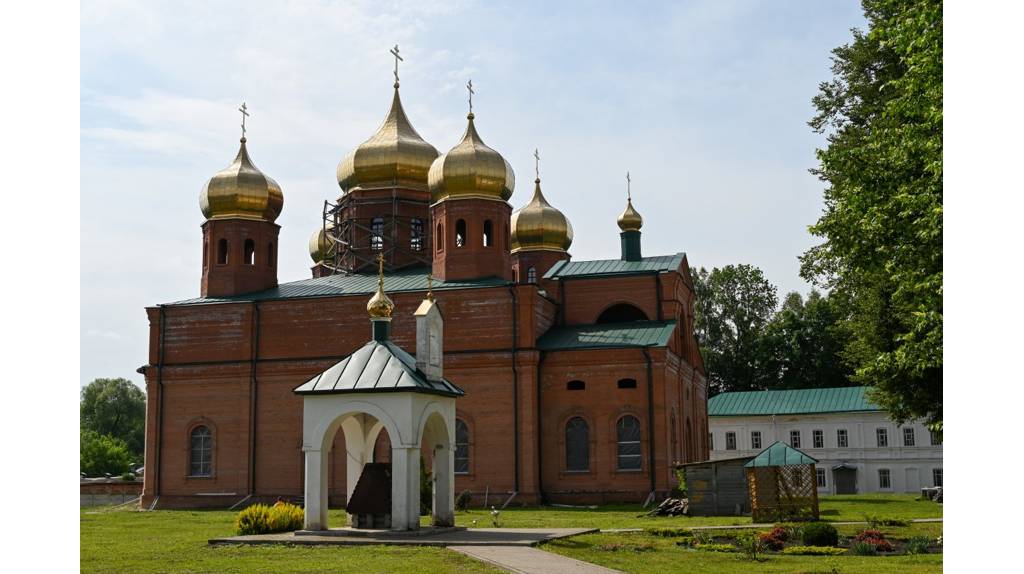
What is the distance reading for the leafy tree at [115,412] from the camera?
2758 inches

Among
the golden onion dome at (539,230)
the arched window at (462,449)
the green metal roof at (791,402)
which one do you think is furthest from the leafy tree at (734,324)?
A: the arched window at (462,449)

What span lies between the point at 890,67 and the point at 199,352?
22.1m

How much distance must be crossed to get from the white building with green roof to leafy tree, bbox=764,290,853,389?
21.3ft

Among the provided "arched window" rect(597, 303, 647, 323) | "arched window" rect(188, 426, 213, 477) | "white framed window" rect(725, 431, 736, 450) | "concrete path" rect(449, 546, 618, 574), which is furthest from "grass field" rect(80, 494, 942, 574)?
"white framed window" rect(725, 431, 736, 450)

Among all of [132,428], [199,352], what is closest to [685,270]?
[199,352]

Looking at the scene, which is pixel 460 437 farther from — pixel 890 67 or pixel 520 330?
pixel 890 67

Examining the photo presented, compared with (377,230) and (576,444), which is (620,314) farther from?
(377,230)

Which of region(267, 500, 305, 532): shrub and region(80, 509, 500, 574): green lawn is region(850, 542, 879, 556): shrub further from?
region(267, 500, 305, 532): shrub

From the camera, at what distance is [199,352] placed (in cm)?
3453

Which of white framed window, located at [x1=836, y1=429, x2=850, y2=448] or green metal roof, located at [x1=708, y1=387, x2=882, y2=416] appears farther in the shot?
green metal roof, located at [x1=708, y1=387, x2=882, y2=416]

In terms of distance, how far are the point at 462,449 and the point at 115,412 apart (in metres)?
45.7

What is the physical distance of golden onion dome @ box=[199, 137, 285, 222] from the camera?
3666 cm

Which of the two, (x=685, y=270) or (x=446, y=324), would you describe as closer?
(x=446, y=324)

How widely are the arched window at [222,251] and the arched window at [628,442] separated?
14.7 meters
